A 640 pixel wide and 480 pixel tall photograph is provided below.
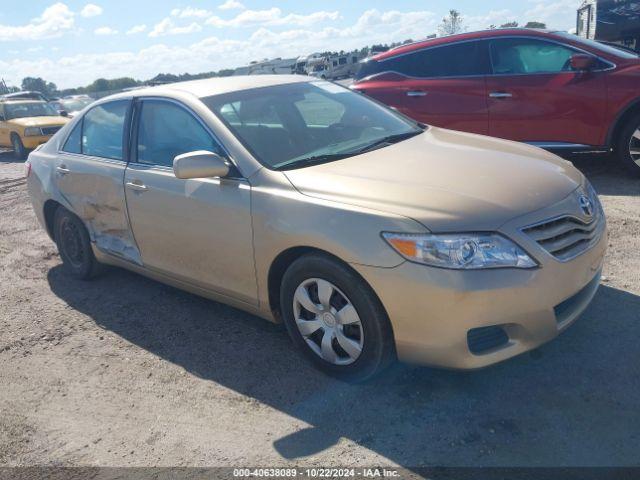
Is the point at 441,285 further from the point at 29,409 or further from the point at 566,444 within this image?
the point at 29,409

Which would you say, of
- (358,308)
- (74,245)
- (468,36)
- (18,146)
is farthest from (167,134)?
(18,146)

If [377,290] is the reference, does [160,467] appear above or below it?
below

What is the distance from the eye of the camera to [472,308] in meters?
2.73

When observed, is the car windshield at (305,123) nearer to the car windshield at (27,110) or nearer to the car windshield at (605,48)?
the car windshield at (605,48)

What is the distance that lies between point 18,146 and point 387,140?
1439 cm

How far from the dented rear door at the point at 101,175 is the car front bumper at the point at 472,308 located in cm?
230

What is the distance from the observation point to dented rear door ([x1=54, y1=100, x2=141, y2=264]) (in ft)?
14.6

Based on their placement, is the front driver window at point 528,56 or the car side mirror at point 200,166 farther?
the front driver window at point 528,56

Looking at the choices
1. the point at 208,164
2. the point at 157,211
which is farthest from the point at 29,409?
the point at 208,164

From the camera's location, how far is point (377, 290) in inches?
114

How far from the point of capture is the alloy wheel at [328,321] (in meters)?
3.12

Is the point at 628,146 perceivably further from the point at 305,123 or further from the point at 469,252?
the point at 469,252

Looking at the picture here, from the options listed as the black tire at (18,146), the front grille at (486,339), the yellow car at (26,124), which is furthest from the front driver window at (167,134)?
the black tire at (18,146)

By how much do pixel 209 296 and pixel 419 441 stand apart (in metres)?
1.78
